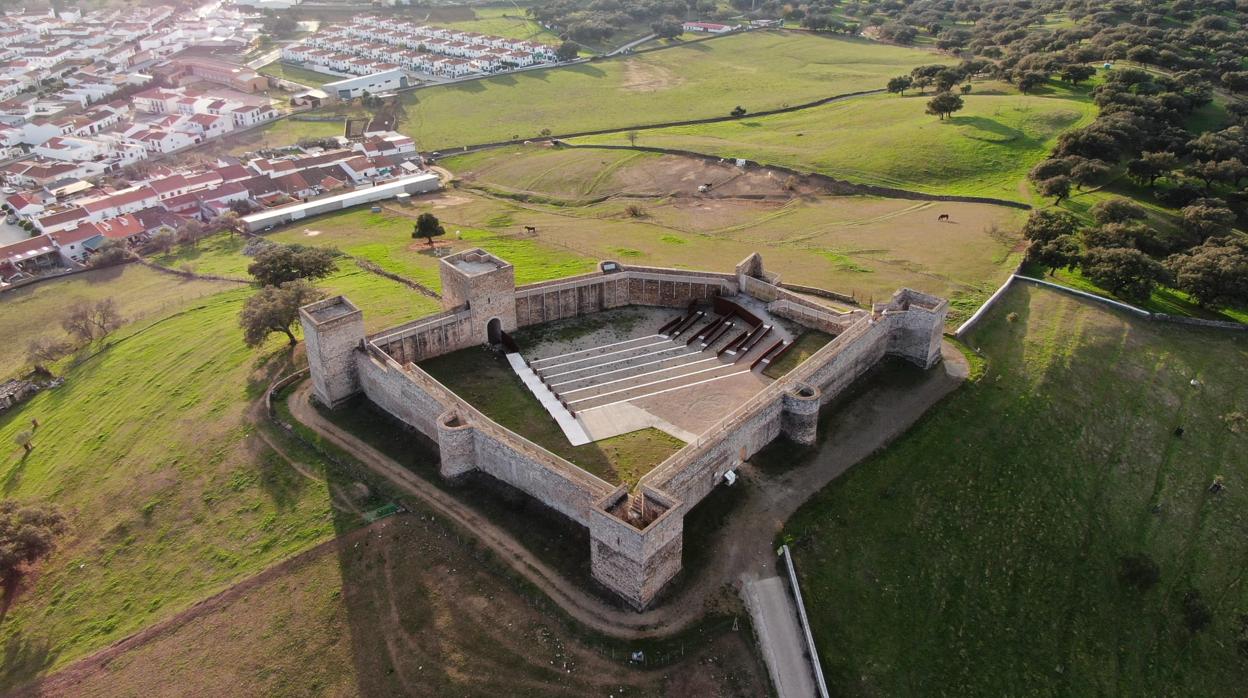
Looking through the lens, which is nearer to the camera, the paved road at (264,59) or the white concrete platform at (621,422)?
the white concrete platform at (621,422)

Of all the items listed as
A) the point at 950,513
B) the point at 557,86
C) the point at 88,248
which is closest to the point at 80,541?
the point at 950,513

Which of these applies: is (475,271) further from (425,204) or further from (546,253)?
(425,204)

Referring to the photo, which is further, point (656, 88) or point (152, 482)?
point (656, 88)

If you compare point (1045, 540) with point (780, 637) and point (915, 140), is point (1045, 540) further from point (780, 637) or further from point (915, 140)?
point (915, 140)

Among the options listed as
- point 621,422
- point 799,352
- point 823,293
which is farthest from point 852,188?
point 621,422

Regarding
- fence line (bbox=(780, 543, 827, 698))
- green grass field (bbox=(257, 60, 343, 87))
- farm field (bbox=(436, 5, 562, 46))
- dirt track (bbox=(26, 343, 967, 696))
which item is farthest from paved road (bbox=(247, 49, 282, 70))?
fence line (bbox=(780, 543, 827, 698))

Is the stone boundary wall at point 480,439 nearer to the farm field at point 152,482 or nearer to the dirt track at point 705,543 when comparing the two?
the dirt track at point 705,543

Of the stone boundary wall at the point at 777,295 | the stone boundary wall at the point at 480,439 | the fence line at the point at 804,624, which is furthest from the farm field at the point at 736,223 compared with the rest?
the fence line at the point at 804,624

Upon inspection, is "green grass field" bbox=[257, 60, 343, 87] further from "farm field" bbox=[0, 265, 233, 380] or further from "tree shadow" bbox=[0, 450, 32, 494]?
"tree shadow" bbox=[0, 450, 32, 494]
